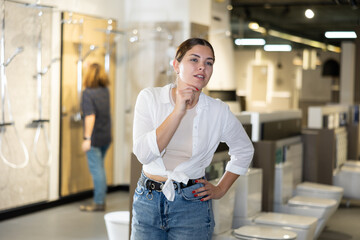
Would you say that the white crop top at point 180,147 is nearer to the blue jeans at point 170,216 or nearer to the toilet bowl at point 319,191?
the blue jeans at point 170,216

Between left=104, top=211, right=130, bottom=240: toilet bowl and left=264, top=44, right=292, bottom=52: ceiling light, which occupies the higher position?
left=264, top=44, right=292, bottom=52: ceiling light

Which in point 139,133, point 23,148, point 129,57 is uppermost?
point 129,57

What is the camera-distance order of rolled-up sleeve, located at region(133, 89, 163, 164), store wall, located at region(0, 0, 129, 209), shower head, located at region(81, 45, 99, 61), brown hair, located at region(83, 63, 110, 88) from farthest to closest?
shower head, located at region(81, 45, 99, 61) → brown hair, located at region(83, 63, 110, 88) → store wall, located at region(0, 0, 129, 209) → rolled-up sleeve, located at region(133, 89, 163, 164)

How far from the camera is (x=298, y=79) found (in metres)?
15.4

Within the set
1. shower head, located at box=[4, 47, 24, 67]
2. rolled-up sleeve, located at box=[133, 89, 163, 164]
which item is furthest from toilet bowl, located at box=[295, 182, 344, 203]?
rolled-up sleeve, located at box=[133, 89, 163, 164]

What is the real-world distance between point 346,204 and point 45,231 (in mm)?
3841

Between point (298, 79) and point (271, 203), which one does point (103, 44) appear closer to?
point (271, 203)

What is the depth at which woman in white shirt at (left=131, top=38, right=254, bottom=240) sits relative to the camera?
2.18 metres

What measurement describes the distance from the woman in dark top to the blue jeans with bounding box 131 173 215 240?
3.69 m

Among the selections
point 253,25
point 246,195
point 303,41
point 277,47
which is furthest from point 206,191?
point 303,41

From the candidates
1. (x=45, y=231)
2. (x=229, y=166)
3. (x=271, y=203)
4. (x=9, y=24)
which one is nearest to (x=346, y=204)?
(x=271, y=203)

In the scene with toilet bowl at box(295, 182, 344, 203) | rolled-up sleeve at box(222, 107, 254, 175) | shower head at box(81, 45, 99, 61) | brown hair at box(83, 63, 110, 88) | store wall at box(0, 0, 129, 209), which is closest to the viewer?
rolled-up sleeve at box(222, 107, 254, 175)

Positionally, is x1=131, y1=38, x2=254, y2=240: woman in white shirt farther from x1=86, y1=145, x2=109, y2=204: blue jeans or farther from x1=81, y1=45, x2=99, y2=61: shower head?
x1=81, y1=45, x2=99, y2=61: shower head

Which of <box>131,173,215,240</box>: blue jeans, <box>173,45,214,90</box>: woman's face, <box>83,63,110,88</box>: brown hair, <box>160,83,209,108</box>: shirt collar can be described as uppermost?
<box>83,63,110,88</box>: brown hair
